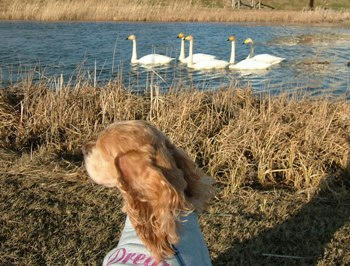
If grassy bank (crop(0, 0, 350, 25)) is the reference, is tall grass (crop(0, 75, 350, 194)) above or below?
below

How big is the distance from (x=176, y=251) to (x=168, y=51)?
15.5 meters

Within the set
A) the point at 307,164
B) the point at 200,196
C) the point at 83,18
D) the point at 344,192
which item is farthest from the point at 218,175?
the point at 83,18

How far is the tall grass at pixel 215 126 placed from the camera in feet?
16.0

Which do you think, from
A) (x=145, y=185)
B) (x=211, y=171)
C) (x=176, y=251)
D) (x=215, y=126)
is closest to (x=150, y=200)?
(x=145, y=185)

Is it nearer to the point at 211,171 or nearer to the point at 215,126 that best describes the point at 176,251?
the point at 211,171

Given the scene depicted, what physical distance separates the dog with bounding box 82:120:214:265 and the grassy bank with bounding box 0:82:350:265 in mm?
1537

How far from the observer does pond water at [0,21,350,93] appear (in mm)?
10109

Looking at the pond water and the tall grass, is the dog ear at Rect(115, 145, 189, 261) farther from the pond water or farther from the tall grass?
the pond water

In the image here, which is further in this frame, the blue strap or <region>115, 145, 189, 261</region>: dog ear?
the blue strap

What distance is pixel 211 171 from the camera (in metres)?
4.80

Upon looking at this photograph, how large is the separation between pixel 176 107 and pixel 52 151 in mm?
1534

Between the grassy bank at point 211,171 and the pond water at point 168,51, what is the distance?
2.09m

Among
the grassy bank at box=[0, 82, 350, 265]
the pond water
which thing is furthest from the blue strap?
the pond water

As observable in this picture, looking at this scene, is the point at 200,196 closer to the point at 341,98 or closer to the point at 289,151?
the point at 289,151
